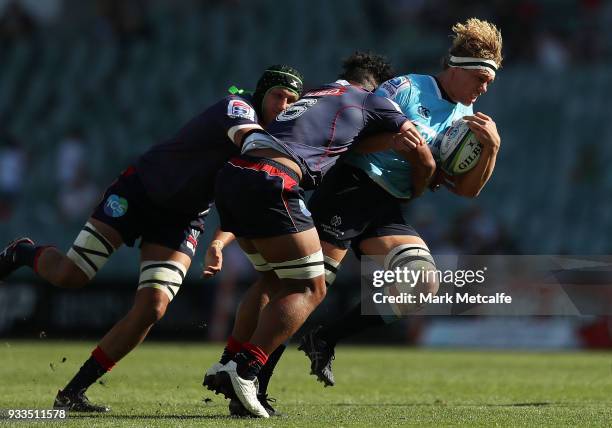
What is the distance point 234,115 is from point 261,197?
27.1 inches

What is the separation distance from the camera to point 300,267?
677 centimetres

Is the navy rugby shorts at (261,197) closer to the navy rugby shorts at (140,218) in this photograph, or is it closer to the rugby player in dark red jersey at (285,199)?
the rugby player in dark red jersey at (285,199)

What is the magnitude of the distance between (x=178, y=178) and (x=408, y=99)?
166 cm

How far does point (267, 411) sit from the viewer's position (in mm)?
7316

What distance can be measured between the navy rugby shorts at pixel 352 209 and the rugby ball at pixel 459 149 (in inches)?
21.4

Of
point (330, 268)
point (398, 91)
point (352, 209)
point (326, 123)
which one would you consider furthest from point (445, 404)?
point (326, 123)

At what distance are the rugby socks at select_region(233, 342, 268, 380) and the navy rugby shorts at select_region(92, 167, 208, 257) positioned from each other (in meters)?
1.22

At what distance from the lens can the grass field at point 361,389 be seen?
23.0 feet

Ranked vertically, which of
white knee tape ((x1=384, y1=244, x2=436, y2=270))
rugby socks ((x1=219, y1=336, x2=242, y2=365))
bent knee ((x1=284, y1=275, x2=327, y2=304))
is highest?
bent knee ((x1=284, y1=275, x2=327, y2=304))

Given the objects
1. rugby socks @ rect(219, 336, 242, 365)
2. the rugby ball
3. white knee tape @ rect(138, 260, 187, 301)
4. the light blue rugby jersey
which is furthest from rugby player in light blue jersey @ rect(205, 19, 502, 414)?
white knee tape @ rect(138, 260, 187, 301)

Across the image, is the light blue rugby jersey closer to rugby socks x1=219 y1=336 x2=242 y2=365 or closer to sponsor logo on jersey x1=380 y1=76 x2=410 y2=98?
sponsor logo on jersey x1=380 y1=76 x2=410 y2=98

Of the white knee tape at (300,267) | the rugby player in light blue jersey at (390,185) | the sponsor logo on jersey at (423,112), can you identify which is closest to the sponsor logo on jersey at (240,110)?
the white knee tape at (300,267)

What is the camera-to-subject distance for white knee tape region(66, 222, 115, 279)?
7605mm

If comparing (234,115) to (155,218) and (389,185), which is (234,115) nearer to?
(155,218)
